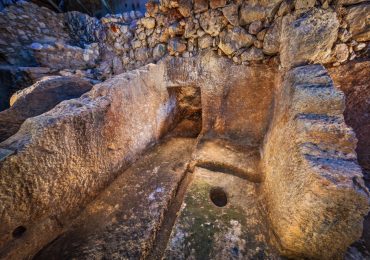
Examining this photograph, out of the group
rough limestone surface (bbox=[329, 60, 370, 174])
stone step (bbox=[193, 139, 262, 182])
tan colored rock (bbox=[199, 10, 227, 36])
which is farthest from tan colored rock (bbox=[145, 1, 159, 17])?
rough limestone surface (bbox=[329, 60, 370, 174])

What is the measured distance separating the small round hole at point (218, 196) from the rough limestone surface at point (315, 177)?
19.0 inches

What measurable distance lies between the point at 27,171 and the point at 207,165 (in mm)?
1749

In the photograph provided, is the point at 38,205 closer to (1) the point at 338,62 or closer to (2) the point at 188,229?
(2) the point at 188,229

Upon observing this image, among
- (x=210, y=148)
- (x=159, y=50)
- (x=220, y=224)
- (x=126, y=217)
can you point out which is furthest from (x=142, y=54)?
(x=220, y=224)

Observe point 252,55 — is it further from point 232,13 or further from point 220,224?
point 220,224

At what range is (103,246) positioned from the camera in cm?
130

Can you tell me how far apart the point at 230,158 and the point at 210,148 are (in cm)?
33

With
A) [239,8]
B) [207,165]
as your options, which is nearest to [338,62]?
[239,8]

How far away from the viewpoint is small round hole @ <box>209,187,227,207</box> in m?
1.83

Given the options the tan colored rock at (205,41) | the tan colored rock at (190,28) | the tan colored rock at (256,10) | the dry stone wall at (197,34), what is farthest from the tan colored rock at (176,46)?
the tan colored rock at (256,10)

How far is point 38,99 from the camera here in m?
1.90

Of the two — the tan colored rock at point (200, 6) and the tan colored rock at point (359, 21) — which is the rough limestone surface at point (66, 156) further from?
the tan colored rock at point (359, 21)

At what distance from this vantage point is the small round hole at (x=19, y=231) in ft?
3.54

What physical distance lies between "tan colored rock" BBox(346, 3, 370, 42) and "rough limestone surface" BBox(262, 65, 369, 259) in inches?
20.9
